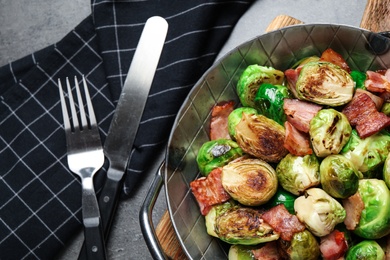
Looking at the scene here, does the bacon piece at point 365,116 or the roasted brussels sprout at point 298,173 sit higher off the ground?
the bacon piece at point 365,116

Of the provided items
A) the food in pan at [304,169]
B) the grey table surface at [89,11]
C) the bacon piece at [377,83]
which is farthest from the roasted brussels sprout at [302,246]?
the grey table surface at [89,11]

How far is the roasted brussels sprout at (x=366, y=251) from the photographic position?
1.55 m

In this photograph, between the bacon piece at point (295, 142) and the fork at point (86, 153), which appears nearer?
the bacon piece at point (295, 142)

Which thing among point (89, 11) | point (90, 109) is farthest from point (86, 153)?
point (89, 11)

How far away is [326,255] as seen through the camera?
1.60 meters

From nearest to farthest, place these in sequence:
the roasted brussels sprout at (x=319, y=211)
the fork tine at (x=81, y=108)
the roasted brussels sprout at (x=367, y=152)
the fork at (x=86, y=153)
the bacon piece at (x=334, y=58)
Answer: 1. the roasted brussels sprout at (x=319, y=211)
2. the roasted brussels sprout at (x=367, y=152)
3. the bacon piece at (x=334, y=58)
4. the fork at (x=86, y=153)
5. the fork tine at (x=81, y=108)

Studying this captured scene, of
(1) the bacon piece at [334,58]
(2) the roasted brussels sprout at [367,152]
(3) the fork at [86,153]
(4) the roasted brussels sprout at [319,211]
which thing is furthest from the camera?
(3) the fork at [86,153]

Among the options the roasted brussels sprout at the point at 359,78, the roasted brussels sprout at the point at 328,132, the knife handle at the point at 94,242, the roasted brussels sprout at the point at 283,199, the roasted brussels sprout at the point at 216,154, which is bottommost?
the knife handle at the point at 94,242

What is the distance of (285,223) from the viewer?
1578 millimetres

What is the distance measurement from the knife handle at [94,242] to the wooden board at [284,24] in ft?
0.57

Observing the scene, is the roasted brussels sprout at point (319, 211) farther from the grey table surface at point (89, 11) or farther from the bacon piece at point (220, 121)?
the grey table surface at point (89, 11)

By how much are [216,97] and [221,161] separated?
204 millimetres

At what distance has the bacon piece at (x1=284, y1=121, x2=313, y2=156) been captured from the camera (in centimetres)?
163

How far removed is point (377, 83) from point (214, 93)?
0.45 metres
